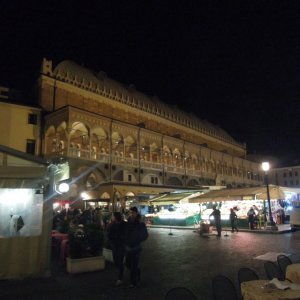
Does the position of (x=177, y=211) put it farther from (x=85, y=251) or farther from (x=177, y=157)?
(x=177, y=157)

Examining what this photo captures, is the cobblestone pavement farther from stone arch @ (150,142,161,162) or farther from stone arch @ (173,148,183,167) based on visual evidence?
stone arch @ (173,148,183,167)

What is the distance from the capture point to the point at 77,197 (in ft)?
105

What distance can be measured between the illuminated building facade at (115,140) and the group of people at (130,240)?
77.7 feet

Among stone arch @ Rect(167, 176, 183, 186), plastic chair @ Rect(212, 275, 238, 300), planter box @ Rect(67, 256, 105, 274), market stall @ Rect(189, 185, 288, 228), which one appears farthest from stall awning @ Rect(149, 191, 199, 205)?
plastic chair @ Rect(212, 275, 238, 300)

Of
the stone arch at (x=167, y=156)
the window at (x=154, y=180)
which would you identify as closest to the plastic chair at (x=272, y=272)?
the window at (x=154, y=180)

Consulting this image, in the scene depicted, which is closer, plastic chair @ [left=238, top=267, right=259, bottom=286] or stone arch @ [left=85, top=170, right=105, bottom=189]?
plastic chair @ [left=238, top=267, right=259, bottom=286]

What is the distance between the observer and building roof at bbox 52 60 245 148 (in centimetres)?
4081

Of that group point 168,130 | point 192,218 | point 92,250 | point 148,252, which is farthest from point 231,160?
point 92,250

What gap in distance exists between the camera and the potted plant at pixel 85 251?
30.3 feet

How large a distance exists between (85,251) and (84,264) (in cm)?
37

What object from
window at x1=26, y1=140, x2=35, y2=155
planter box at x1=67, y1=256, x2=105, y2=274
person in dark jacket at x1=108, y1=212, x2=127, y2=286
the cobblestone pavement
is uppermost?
window at x1=26, y1=140, x2=35, y2=155

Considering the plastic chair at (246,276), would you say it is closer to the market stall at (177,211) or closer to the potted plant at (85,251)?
the potted plant at (85,251)

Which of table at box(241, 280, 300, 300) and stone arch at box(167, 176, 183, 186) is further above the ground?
stone arch at box(167, 176, 183, 186)

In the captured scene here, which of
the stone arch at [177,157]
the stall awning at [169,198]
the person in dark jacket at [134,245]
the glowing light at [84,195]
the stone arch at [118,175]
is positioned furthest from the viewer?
the stone arch at [177,157]
